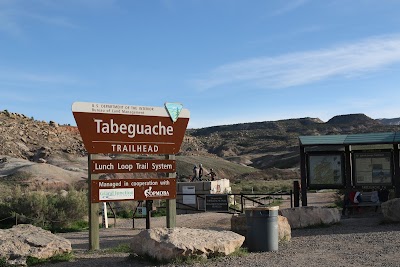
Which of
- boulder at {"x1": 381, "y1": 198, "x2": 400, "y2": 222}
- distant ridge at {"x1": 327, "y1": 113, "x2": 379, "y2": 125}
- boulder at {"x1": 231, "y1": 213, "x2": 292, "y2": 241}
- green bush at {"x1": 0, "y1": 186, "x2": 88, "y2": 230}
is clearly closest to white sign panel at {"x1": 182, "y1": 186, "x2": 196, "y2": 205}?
green bush at {"x1": 0, "y1": 186, "x2": 88, "y2": 230}

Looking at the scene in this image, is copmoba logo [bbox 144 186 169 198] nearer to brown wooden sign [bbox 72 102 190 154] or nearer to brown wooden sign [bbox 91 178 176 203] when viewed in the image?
brown wooden sign [bbox 91 178 176 203]

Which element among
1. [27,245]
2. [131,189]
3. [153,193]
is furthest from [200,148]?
[27,245]

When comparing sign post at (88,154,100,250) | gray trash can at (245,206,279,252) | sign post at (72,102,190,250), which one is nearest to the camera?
gray trash can at (245,206,279,252)

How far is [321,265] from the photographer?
30.5 ft

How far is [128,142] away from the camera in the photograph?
1280 cm

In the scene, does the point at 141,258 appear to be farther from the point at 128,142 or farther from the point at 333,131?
the point at 333,131

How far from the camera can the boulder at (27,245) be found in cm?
1001

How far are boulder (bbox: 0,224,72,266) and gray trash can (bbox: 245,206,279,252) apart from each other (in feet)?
12.9

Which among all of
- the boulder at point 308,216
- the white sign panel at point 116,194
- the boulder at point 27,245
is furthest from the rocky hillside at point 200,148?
the boulder at point 27,245

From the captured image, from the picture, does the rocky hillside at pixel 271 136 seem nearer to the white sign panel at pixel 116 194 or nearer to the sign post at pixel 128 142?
the sign post at pixel 128 142

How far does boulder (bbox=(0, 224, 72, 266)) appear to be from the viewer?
32.8 ft

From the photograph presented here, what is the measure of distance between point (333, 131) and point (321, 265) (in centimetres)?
11716

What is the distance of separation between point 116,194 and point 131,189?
41cm

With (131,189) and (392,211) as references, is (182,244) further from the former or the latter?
(392,211)
